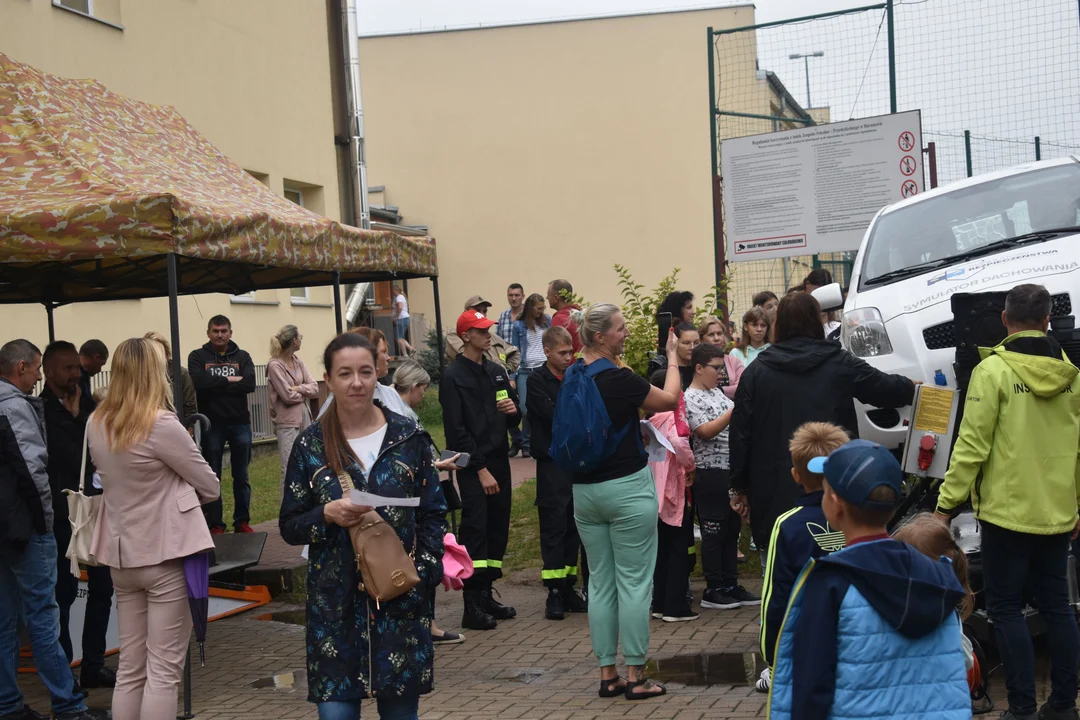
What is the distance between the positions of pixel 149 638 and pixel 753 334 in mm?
5984

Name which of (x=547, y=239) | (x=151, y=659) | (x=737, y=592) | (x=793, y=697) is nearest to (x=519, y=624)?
(x=737, y=592)

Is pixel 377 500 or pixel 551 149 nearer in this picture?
pixel 377 500

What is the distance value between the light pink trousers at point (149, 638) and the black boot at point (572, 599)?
3453mm

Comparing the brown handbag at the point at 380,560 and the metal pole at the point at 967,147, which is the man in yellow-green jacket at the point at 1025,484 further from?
the metal pole at the point at 967,147

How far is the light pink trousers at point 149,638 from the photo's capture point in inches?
212

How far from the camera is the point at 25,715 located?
626 centimetres

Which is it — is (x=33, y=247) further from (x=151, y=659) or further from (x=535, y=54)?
(x=535, y=54)

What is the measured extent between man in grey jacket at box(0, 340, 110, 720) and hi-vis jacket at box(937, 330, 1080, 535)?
4590mm

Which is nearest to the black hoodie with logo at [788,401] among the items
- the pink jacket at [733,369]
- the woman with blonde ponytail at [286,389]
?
the pink jacket at [733,369]

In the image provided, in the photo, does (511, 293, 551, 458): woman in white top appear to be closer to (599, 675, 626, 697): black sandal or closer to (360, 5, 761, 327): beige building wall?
(599, 675, 626, 697): black sandal

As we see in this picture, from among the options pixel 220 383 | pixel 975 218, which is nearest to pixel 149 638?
pixel 975 218

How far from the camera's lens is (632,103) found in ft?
115

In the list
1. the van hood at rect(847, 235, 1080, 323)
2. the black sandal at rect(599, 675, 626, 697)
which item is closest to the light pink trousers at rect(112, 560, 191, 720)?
the black sandal at rect(599, 675, 626, 697)

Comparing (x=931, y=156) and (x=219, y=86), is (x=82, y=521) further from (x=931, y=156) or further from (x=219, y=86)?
(x=219, y=86)
